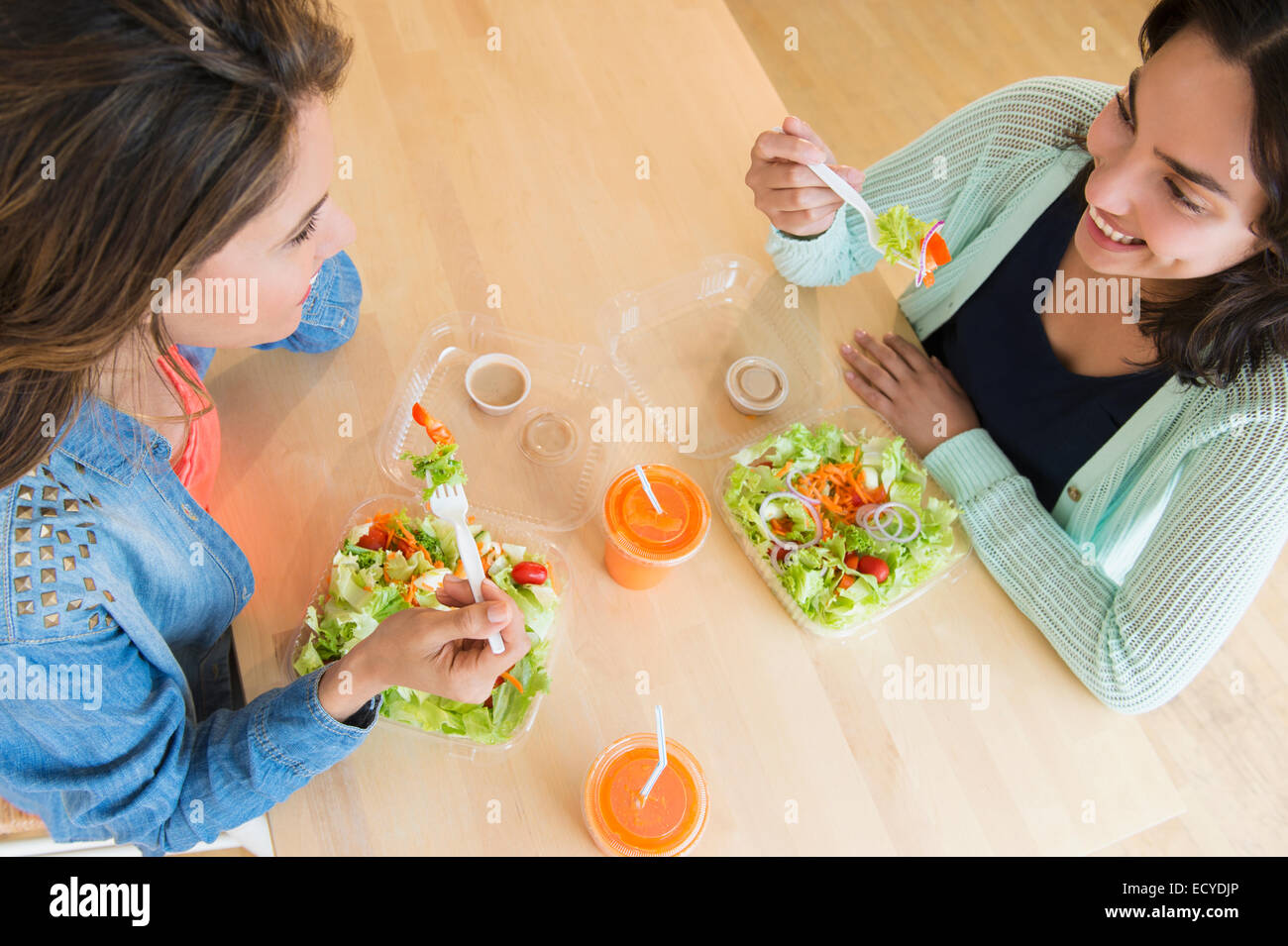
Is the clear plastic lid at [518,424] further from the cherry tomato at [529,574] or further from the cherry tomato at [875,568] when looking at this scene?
the cherry tomato at [875,568]

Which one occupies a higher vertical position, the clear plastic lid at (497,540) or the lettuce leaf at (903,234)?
the lettuce leaf at (903,234)

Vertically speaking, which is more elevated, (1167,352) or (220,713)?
(1167,352)

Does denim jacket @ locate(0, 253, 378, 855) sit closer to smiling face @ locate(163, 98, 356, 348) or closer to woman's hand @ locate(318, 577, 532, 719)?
woman's hand @ locate(318, 577, 532, 719)

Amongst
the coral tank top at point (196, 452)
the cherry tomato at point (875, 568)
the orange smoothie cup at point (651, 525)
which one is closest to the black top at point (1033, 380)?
the cherry tomato at point (875, 568)

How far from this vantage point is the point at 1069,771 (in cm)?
139

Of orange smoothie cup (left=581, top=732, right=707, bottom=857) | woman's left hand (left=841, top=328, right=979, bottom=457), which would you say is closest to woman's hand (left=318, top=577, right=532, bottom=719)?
orange smoothie cup (left=581, top=732, right=707, bottom=857)

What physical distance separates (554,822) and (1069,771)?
2.73 feet

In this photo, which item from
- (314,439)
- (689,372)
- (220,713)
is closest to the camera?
(220,713)

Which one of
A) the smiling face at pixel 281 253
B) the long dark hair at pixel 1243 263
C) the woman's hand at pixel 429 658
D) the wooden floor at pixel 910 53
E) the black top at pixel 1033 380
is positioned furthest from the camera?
the wooden floor at pixel 910 53

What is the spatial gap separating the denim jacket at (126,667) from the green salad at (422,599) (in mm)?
102

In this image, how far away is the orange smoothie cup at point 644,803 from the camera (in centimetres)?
127

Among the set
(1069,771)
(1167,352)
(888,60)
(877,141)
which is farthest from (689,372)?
(888,60)

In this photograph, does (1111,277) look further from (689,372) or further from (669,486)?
(669,486)

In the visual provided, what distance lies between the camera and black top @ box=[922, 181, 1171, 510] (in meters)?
1.58
